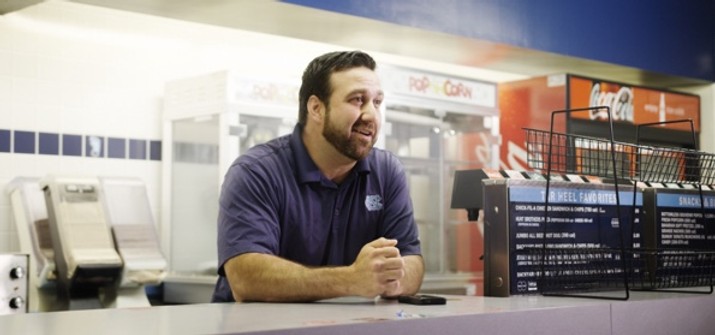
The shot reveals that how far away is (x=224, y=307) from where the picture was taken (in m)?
1.97

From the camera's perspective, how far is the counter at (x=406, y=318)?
1.54 metres

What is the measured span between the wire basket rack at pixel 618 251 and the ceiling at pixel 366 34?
1771 millimetres

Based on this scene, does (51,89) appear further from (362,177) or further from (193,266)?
(362,177)

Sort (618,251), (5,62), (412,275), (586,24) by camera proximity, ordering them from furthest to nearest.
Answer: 1. (586,24)
2. (5,62)
3. (412,275)
4. (618,251)

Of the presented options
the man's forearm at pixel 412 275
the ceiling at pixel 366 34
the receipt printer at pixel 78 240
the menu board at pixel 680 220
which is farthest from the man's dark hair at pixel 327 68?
the receipt printer at pixel 78 240

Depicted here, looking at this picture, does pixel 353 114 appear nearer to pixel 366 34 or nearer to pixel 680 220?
pixel 680 220

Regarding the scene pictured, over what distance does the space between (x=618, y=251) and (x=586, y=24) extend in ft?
10.4

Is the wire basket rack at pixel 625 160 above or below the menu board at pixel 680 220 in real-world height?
above

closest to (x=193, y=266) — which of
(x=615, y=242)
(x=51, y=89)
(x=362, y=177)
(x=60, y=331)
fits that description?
(x=51, y=89)

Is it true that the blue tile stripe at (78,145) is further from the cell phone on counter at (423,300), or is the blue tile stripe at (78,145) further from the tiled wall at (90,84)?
the cell phone on counter at (423,300)

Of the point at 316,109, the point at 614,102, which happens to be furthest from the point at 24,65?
the point at 614,102

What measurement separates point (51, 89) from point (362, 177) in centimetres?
234

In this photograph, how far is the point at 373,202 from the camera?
8.93 feet

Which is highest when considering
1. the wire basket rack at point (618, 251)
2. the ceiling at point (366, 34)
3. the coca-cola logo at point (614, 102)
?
the ceiling at point (366, 34)
